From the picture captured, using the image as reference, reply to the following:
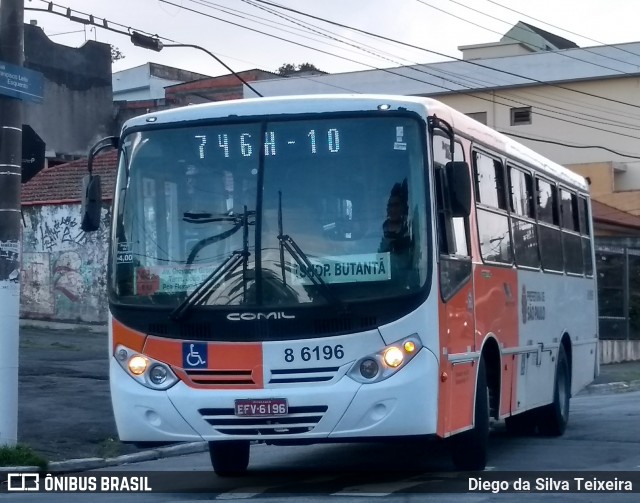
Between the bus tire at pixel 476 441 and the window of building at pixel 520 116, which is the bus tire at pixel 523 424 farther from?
the window of building at pixel 520 116

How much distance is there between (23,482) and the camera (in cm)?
1077

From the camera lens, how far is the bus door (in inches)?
363

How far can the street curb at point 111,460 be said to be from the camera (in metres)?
11.1

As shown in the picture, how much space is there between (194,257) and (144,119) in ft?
4.50

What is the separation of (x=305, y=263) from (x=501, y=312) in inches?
122

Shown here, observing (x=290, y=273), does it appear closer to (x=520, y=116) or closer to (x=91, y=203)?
(x=91, y=203)

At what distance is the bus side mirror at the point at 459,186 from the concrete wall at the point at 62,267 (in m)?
19.6

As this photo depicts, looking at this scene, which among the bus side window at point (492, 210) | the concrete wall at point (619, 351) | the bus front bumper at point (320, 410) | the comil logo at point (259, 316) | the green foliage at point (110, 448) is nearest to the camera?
the bus front bumper at point (320, 410)

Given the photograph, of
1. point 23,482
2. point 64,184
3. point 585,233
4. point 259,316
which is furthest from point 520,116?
point 259,316

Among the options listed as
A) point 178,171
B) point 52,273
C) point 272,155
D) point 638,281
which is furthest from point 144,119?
point 638,281

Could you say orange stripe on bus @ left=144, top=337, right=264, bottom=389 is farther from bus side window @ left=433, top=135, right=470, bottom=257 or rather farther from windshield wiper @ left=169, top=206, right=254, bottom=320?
bus side window @ left=433, top=135, right=470, bottom=257

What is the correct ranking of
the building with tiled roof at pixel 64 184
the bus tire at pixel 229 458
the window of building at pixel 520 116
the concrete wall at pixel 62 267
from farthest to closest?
1. the window of building at pixel 520 116
2. the building with tiled roof at pixel 64 184
3. the concrete wall at pixel 62 267
4. the bus tire at pixel 229 458

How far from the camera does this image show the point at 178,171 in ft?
31.2

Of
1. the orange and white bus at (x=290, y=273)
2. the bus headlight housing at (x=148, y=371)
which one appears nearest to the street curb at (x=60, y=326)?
the orange and white bus at (x=290, y=273)
